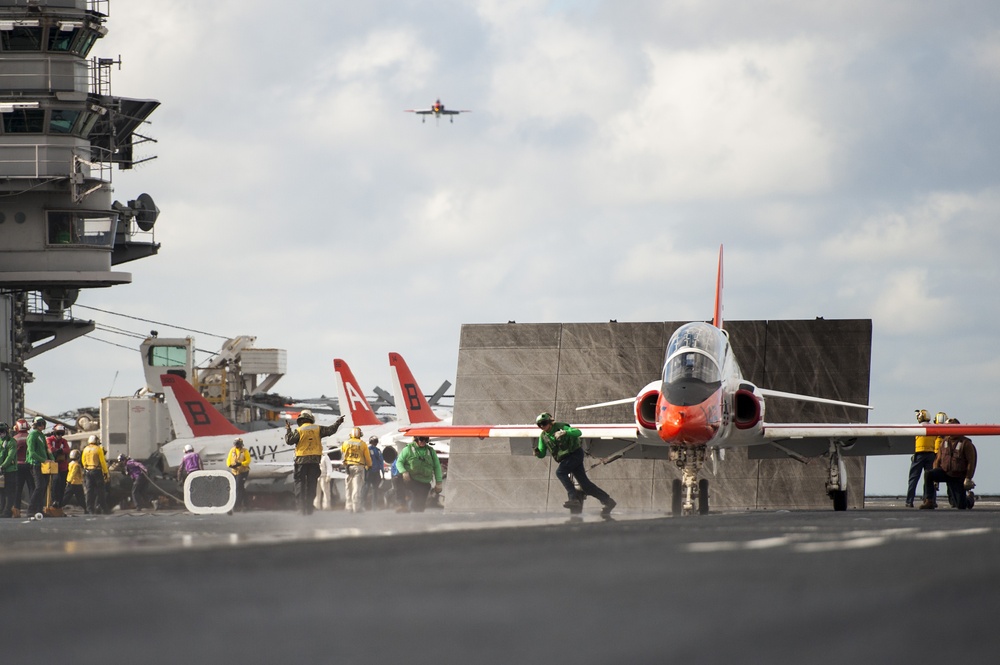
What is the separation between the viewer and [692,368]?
61.5 feet

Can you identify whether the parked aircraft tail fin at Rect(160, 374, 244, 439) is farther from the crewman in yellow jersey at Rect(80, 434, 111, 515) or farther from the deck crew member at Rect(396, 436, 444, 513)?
the deck crew member at Rect(396, 436, 444, 513)

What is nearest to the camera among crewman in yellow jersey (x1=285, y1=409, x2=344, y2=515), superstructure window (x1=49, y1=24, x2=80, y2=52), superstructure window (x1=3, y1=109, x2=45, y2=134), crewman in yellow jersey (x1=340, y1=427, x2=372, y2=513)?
crewman in yellow jersey (x1=285, y1=409, x2=344, y2=515)

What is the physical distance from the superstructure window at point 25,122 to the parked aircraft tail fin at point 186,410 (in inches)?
519

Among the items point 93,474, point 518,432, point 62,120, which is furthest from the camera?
point 62,120

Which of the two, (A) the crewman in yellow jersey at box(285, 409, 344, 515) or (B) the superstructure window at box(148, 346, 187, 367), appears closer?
(A) the crewman in yellow jersey at box(285, 409, 344, 515)

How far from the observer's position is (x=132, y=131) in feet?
178

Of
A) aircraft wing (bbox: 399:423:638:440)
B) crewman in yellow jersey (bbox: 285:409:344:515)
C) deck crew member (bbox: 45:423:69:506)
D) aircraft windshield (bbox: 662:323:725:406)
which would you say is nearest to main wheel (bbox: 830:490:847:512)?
aircraft wing (bbox: 399:423:638:440)

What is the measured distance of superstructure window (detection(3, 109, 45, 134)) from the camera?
47.1 meters

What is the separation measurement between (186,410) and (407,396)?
7.36m

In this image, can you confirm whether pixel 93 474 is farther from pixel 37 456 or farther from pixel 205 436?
pixel 205 436

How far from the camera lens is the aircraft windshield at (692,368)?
1859 centimetres

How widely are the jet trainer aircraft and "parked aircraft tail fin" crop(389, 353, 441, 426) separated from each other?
16997 mm

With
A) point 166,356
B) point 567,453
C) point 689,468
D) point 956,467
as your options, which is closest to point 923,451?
point 956,467

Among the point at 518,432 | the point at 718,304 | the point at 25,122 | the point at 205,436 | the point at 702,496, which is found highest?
the point at 25,122
